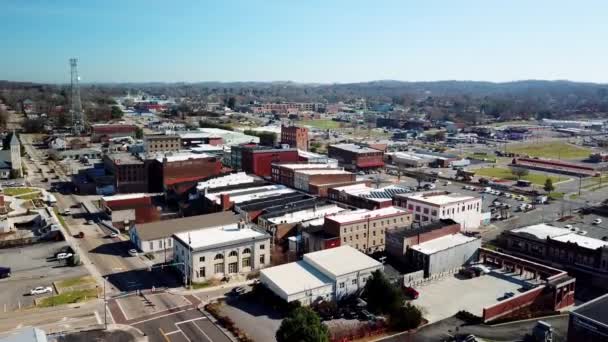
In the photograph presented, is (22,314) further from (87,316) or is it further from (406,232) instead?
(406,232)

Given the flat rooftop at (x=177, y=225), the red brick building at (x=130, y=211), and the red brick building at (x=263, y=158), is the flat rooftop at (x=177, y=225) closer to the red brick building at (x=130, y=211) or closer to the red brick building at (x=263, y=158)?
the red brick building at (x=130, y=211)

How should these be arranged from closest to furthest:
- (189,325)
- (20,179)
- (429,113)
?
→ (189,325) → (20,179) → (429,113)

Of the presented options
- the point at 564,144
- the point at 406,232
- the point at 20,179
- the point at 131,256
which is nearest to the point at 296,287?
the point at 406,232

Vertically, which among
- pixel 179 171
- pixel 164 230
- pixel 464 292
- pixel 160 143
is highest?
pixel 160 143

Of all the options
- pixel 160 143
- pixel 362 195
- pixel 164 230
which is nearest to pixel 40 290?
pixel 164 230

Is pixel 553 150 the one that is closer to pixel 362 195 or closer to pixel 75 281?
pixel 362 195

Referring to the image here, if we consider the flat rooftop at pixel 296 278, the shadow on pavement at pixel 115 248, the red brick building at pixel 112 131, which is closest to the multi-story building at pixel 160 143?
the red brick building at pixel 112 131
